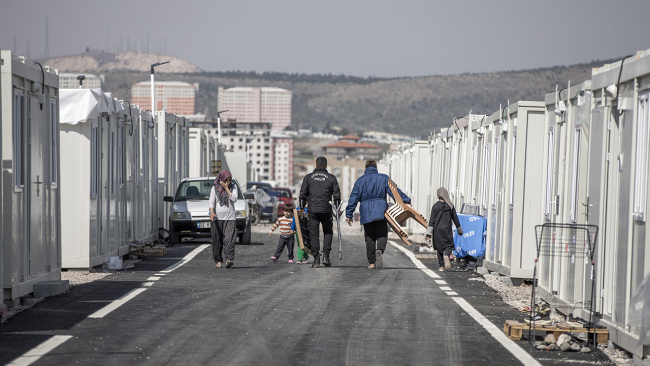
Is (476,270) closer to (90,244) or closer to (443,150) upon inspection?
(90,244)

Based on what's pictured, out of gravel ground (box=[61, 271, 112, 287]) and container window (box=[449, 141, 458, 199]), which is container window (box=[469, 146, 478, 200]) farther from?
gravel ground (box=[61, 271, 112, 287])

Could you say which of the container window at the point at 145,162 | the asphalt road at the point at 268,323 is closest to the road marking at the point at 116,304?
the asphalt road at the point at 268,323

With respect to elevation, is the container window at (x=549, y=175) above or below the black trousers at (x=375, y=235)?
above

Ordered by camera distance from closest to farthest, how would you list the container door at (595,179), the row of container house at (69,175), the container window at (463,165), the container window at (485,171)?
the container door at (595,179) → the row of container house at (69,175) → the container window at (485,171) → the container window at (463,165)

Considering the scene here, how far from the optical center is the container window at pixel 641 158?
6.95 m

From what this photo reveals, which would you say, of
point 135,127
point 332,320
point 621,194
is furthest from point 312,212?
point 621,194

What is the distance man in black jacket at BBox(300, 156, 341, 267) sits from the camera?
15.0 m

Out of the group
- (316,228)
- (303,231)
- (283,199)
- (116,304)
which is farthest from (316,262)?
(283,199)

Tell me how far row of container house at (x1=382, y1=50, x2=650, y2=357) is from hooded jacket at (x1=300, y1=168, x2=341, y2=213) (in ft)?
9.35

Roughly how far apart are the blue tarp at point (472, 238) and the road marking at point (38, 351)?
9489 millimetres

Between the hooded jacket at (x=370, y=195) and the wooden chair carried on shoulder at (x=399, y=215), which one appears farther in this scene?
the wooden chair carried on shoulder at (x=399, y=215)

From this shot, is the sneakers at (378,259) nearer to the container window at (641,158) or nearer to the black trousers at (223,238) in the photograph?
the black trousers at (223,238)

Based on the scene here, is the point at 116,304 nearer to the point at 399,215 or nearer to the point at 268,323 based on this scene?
the point at 268,323

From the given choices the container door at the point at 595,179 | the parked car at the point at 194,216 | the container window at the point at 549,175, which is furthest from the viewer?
the parked car at the point at 194,216
